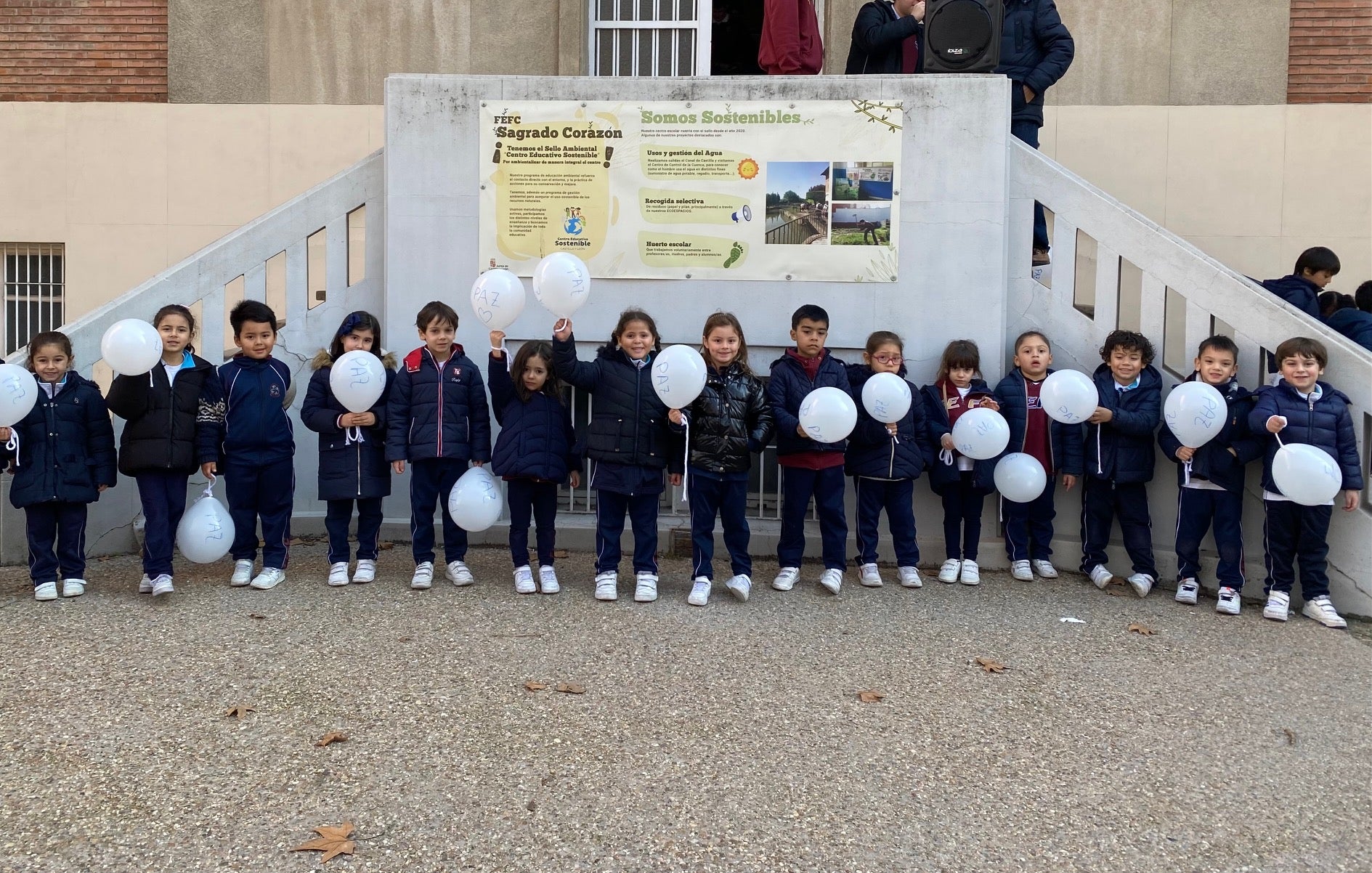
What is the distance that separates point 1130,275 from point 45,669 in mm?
8202

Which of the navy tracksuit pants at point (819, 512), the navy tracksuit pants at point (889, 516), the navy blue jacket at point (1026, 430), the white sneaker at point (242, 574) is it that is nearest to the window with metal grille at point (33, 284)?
the white sneaker at point (242, 574)

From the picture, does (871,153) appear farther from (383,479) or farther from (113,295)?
(113,295)

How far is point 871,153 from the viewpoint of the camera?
6422 mm

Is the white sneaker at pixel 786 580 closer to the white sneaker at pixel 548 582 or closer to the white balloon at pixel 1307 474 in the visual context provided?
the white sneaker at pixel 548 582

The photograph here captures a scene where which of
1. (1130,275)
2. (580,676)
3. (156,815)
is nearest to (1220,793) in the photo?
(580,676)

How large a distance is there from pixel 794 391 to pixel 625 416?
0.95m

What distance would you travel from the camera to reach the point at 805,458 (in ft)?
19.1

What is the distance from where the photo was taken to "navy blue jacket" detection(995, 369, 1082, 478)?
605cm

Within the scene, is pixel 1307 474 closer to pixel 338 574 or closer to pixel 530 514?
pixel 530 514

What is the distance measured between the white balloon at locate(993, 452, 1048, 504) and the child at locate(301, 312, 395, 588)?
3.35 meters

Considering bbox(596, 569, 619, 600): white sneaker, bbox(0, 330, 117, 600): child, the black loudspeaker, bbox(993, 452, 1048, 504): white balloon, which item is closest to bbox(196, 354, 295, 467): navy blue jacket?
bbox(0, 330, 117, 600): child

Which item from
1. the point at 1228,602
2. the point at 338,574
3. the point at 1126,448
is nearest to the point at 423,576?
the point at 338,574

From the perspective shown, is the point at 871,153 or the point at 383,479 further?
the point at 871,153

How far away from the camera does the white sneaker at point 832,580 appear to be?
18.6ft
